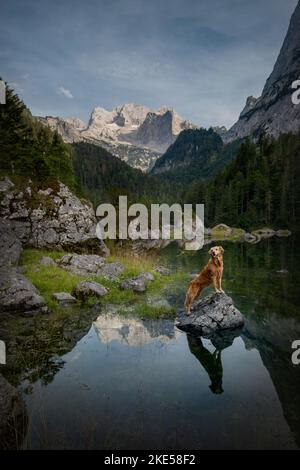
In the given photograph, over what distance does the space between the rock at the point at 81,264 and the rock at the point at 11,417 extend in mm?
13537

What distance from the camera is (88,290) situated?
61.6ft

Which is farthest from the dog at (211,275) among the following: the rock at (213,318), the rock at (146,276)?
the rock at (146,276)

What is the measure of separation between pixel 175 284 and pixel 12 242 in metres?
11.3

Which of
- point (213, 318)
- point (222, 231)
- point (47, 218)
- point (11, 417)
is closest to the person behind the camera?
point (11, 417)

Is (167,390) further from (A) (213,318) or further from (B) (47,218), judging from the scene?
(B) (47,218)

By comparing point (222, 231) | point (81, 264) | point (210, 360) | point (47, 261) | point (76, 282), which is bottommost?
point (210, 360)

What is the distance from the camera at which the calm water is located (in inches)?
288

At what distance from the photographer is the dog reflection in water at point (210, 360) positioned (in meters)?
9.92

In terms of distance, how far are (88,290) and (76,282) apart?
4.95ft
